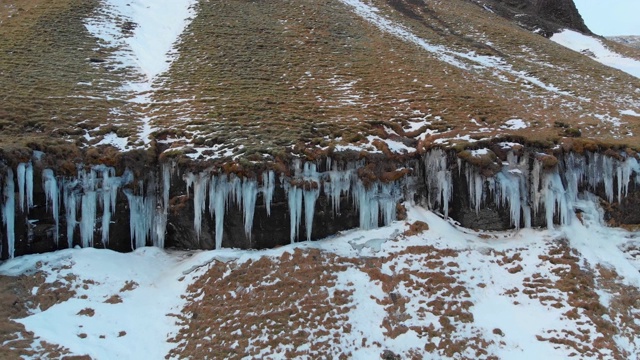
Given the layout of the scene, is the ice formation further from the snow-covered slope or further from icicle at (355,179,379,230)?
icicle at (355,179,379,230)

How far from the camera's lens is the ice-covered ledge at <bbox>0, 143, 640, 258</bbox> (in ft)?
39.1

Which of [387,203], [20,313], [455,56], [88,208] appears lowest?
[20,313]

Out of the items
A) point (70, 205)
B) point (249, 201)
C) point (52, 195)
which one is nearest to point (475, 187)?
point (249, 201)

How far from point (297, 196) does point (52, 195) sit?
605 centimetres

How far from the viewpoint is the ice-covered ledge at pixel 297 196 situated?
Answer: 1193cm

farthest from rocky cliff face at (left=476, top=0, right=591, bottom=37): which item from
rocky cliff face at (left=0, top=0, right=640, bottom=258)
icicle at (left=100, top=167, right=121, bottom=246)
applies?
icicle at (left=100, top=167, right=121, bottom=246)

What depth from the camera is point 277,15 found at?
27.9 m

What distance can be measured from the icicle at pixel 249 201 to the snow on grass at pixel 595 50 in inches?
1079

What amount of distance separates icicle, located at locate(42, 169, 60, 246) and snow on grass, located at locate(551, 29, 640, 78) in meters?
31.6

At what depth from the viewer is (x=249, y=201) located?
12273 mm

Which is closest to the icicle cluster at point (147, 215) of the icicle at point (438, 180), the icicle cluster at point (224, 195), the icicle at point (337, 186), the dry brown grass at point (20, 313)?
the icicle cluster at point (224, 195)

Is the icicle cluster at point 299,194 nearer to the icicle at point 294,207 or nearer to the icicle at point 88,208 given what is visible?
the icicle at point 294,207

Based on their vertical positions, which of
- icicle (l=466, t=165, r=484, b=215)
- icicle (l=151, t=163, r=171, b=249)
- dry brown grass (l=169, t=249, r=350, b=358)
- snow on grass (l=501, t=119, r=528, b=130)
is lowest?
dry brown grass (l=169, t=249, r=350, b=358)

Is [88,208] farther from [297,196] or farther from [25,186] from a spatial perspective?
[297,196]
